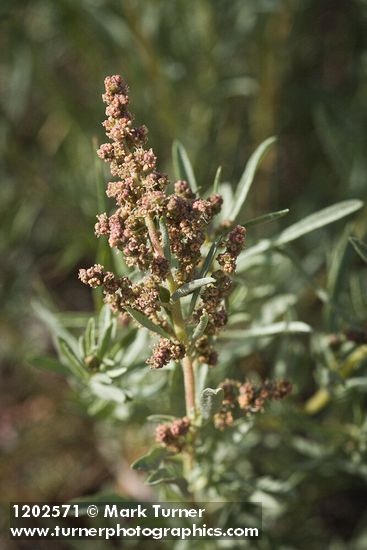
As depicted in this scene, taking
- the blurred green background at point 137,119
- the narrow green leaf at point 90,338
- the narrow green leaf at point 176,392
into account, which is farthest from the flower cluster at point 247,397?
the blurred green background at point 137,119

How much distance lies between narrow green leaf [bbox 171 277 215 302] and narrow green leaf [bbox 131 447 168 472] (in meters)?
0.48

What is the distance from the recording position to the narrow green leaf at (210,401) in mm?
1357

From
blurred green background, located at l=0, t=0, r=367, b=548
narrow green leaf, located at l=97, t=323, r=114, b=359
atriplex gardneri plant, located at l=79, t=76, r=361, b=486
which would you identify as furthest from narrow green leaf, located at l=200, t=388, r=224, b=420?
blurred green background, located at l=0, t=0, r=367, b=548

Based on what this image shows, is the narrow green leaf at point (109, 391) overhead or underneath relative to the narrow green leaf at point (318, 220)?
underneath

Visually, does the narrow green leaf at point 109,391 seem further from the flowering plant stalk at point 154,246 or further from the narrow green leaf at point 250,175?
the narrow green leaf at point 250,175

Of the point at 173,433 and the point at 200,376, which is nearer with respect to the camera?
the point at 173,433

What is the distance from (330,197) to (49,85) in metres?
Result: 1.59

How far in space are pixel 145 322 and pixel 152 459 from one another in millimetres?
470

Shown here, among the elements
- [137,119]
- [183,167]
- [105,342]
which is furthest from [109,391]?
[137,119]

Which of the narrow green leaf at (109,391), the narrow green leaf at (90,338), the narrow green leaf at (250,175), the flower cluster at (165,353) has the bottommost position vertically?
the flower cluster at (165,353)

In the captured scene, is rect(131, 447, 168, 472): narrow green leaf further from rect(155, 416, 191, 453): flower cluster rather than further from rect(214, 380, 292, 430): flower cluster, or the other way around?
rect(214, 380, 292, 430): flower cluster

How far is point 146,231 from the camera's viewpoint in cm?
131

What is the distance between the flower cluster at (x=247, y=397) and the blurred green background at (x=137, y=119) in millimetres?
1243

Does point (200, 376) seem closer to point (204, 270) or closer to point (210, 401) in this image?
point (210, 401)
